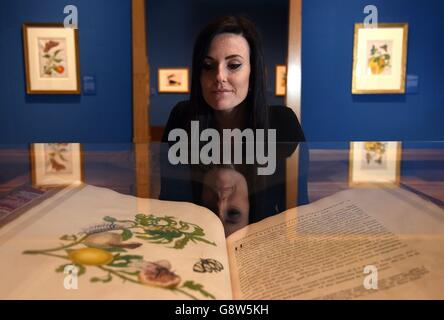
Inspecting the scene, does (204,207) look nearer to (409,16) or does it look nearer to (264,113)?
(264,113)

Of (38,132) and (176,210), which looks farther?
(38,132)

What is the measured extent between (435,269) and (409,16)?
3.58m

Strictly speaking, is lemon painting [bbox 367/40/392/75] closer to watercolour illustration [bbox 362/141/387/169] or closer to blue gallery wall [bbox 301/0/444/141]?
blue gallery wall [bbox 301/0/444/141]

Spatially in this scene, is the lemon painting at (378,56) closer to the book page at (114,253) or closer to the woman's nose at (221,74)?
the woman's nose at (221,74)

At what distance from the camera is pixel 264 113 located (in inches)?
77.2

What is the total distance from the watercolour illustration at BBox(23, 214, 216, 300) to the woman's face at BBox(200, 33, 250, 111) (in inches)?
58.6

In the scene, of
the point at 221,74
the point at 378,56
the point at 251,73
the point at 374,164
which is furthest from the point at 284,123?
the point at 378,56

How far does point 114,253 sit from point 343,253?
230 millimetres

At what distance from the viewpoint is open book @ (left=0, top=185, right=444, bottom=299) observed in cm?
35

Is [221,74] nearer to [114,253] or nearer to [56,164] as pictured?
[56,164]

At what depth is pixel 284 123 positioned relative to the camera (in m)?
2.15

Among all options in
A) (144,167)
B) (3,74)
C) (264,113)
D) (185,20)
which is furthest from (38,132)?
(185,20)

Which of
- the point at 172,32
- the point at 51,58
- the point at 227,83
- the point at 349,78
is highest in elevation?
the point at 172,32

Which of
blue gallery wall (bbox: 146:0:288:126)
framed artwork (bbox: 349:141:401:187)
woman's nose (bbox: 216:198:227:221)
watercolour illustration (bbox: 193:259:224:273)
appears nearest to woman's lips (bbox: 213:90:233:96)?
framed artwork (bbox: 349:141:401:187)
